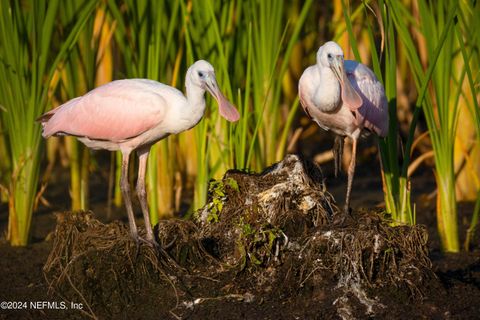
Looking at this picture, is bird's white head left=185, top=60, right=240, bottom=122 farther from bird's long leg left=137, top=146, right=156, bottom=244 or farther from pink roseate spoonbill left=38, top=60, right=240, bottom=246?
bird's long leg left=137, top=146, right=156, bottom=244

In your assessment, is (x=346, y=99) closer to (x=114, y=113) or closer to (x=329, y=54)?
(x=329, y=54)

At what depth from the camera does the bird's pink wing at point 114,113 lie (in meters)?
5.67

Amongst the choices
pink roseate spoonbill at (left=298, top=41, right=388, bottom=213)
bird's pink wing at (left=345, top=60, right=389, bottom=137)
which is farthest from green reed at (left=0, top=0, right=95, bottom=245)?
bird's pink wing at (left=345, top=60, right=389, bottom=137)

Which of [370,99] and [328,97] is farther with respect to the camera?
[370,99]

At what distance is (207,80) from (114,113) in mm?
672

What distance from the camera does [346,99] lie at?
590cm

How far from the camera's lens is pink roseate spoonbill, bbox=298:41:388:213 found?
5898mm

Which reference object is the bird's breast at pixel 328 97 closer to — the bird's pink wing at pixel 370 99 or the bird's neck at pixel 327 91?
the bird's neck at pixel 327 91

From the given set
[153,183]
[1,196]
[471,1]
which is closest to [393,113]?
[471,1]

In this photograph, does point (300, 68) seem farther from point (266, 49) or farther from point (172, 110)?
point (172, 110)

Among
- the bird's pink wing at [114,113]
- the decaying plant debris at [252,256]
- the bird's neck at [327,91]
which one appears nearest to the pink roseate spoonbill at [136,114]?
the bird's pink wing at [114,113]

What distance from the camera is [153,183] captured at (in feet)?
23.0

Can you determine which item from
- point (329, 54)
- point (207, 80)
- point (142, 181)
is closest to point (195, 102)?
point (207, 80)

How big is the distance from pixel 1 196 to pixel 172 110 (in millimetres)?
3496
